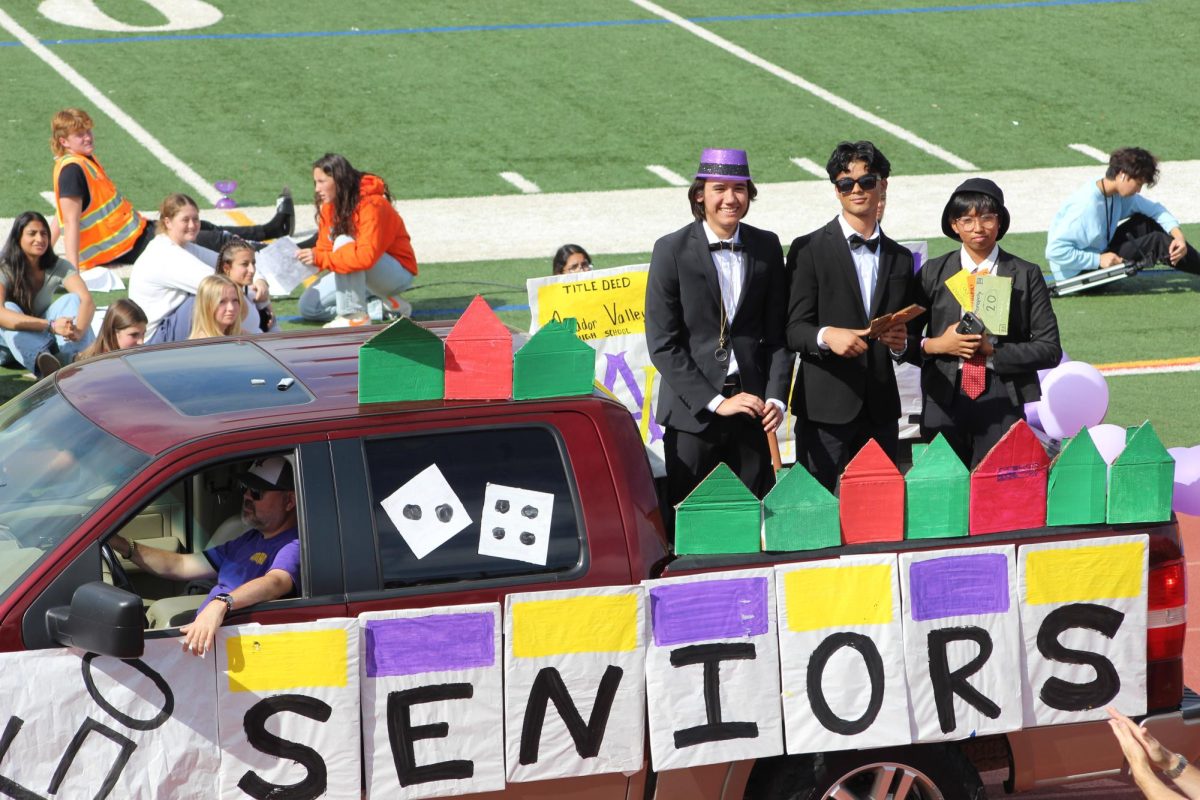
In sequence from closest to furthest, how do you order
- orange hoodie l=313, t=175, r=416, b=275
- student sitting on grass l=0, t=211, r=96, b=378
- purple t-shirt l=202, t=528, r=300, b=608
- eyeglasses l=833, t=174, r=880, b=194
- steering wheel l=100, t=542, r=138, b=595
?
steering wheel l=100, t=542, r=138, b=595 < purple t-shirt l=202, t=528, r=300, b=608 < eyeglasses l=833, t=174, r=880, b=194 < student sitting on grass l=0, t=211, r=96, b=378 < orange hoodie l=313, t=175, r=416, b=275

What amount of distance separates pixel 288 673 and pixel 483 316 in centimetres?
121

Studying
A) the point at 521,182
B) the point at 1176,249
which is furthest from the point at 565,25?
the point at 1176,249

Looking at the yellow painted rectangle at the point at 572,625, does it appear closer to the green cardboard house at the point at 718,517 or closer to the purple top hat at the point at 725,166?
the green cardboard house at the point at 718,517

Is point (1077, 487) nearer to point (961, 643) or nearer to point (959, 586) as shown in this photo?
point (959, 586)

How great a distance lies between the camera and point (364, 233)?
12258 mm

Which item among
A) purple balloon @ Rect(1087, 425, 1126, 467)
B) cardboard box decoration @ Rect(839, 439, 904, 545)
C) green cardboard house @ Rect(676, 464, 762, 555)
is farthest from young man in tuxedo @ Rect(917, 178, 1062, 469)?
purple balloon @ Rect(1087, 425, 1126, 467)

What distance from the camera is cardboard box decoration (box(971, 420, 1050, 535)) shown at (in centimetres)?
502

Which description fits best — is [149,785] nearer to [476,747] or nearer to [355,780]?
[355,780]

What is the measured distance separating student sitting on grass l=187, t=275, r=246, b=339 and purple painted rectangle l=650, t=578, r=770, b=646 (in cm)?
398

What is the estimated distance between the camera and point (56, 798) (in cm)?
430

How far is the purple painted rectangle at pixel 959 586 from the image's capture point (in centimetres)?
491

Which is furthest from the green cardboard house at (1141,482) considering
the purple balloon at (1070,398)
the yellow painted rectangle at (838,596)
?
the purple balloon at (1070,398)

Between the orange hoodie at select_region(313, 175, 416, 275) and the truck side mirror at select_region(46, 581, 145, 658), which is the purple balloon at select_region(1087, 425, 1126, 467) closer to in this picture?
the truck side mirror at select_region(46, 581, 145, 658)

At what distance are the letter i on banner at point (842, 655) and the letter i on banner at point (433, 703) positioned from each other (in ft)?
2.99
